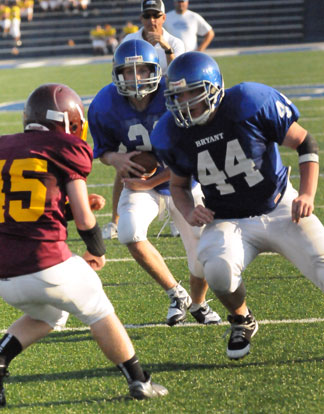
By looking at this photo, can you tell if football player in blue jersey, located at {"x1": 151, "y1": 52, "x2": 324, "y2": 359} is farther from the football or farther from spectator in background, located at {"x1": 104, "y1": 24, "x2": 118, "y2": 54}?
spectator in background, located at {"x1": 104, "y1": 24, "x2": 118, "y2": 54}

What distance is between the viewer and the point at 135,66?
3846 mm

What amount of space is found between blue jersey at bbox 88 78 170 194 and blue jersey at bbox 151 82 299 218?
59 cm

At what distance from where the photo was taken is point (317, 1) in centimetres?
2786

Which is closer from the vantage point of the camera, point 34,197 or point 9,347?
point 34,197

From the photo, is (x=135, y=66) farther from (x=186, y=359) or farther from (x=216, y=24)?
A: (x=216, y=24)

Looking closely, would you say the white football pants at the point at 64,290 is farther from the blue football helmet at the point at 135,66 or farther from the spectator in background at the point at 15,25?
the spectator in background at the point at 15,25

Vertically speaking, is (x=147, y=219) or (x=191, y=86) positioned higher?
(x=191, y=86)

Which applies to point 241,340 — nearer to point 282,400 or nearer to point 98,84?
point 282,400

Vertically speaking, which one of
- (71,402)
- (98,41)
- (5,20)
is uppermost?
(71,402)

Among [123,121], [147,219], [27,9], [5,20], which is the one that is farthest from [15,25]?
[147,219]

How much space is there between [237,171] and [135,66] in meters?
0.88

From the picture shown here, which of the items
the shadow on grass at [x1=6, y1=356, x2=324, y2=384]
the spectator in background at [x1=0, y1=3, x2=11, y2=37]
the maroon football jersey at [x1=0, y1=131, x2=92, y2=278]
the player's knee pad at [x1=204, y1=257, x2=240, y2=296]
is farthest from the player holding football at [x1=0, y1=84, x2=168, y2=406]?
the spectator in background at [x1=0, y1=3, x2=11, y2=37]

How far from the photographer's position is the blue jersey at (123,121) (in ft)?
13.2

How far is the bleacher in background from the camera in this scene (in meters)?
27.9
